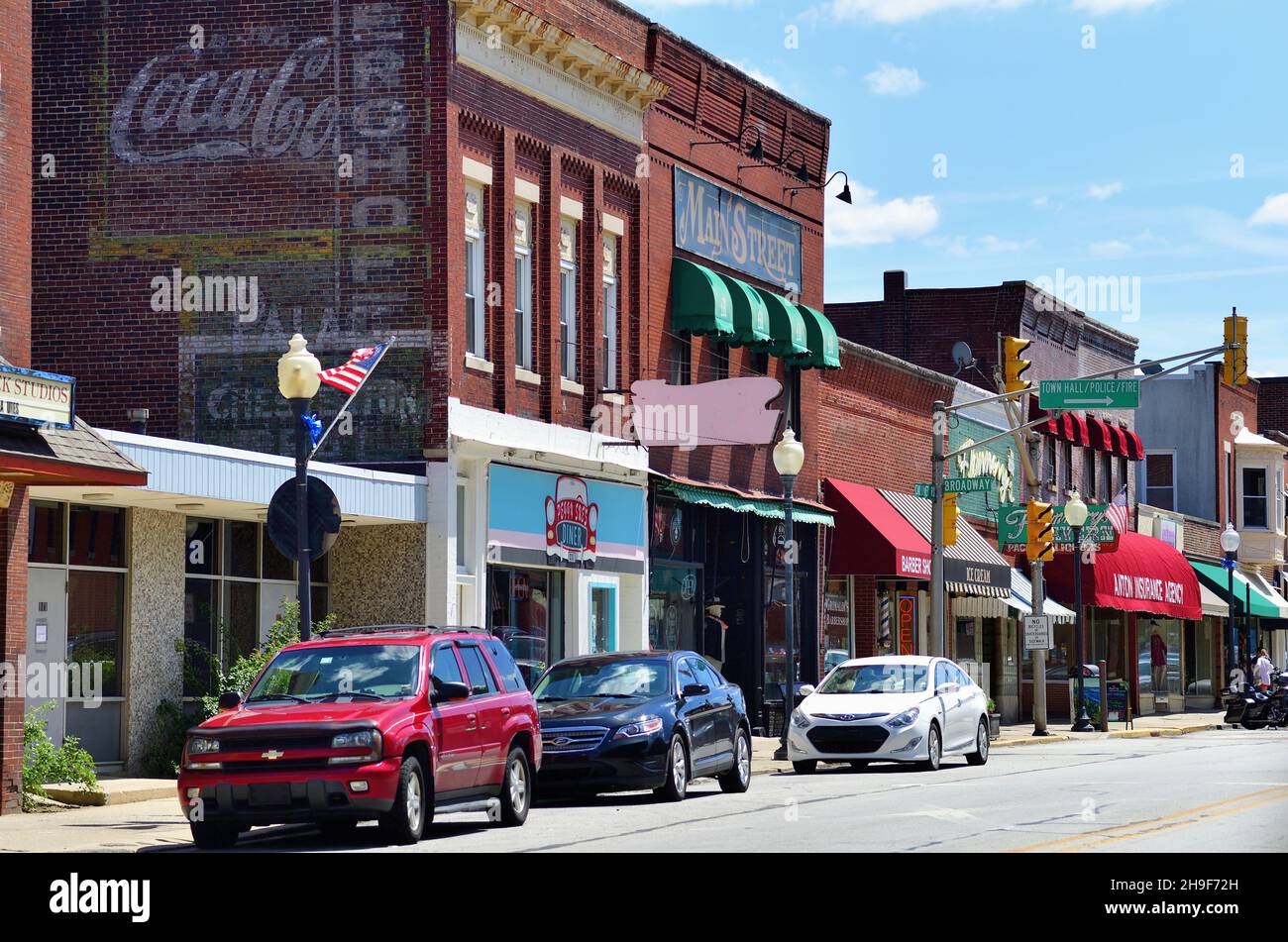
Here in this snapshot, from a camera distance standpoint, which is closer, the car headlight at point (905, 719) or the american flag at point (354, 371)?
the american flag at point (354, 371)

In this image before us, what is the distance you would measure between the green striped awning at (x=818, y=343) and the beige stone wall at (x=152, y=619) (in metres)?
15.1

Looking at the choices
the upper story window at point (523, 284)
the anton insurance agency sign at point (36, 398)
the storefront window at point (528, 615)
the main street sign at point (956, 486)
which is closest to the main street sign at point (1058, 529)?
the main street sign at point (956, 486)

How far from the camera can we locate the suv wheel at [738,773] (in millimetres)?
23359

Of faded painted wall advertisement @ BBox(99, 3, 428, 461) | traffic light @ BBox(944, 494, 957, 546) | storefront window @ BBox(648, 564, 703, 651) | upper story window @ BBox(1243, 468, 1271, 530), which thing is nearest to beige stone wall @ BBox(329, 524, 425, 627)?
faded painted wall advertisement @ BBox(99, 3, 428, 461)

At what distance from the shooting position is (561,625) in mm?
30938

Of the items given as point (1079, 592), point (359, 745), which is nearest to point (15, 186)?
point (359, 745)

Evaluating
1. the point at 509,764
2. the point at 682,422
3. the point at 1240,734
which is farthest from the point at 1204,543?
the point at 509,764

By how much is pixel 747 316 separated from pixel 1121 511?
23381 millimetres

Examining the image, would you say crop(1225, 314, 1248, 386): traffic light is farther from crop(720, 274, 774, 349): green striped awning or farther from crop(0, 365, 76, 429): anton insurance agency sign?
crop(0, 365, 76, 429): anton insurance agency sign

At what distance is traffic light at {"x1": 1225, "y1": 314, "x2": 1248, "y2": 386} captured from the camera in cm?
3259

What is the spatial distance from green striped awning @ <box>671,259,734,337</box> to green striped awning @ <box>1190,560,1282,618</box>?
112ft

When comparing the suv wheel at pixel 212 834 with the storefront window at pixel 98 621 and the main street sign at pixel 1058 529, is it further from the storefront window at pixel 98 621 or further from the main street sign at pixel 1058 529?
the main street sign at pixel 1058 529

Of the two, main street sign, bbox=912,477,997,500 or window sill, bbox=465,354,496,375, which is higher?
window sill, bbox=465,354,496,375
